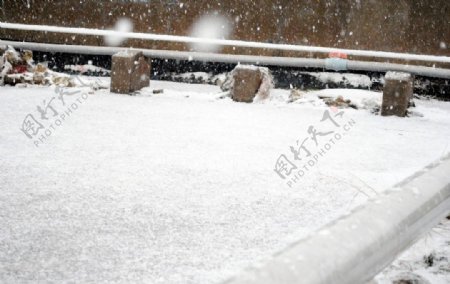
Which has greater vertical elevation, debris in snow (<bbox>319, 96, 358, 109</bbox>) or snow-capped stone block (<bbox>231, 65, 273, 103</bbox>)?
snow-capped stone block (<bbox>231, 65, 273, 103</bbox>)

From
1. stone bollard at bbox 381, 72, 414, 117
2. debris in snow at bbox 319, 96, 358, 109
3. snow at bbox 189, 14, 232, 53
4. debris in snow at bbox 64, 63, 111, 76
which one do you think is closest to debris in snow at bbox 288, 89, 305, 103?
debris in snow at bbox 319, 96, 358, 109

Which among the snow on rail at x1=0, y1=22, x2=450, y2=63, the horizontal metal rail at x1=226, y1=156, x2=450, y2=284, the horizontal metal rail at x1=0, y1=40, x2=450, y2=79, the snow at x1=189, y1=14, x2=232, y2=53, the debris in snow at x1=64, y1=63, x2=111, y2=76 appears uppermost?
the snow at x1=189, y1=14, x2=232, y2=53

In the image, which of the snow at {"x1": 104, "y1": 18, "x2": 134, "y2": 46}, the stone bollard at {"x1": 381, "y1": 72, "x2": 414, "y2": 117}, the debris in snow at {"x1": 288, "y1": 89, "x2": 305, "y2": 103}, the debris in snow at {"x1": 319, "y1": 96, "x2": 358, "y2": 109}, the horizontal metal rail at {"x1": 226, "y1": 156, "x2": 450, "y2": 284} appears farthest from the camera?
the snow at {"x1": 104, "y1": 18, "x2": 134, "y2": 46}

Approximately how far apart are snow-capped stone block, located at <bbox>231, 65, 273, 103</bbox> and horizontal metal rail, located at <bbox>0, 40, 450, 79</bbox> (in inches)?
44.8

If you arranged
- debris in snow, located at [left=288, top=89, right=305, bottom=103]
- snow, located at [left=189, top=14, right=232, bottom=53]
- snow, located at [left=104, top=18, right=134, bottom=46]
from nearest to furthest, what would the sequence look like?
debris in snow, located at [left=288, top=89, right=305, bottom=103] → snow, located at [left=189, top=14, right=232, bottom=53] → snow, located at [left=104, top=18, right=134, bottom=46]

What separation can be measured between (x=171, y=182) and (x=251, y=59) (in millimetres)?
5919

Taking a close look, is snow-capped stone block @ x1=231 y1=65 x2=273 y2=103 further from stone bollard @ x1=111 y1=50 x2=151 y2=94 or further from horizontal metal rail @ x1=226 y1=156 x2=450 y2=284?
horizontal metal rail @ x1=226 y1=156 x2=450 y2=284

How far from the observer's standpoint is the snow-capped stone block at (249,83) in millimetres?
8147

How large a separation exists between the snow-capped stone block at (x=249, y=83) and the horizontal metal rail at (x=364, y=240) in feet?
21.8

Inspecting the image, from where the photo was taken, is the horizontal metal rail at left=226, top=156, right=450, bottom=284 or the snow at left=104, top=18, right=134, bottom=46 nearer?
the horizontal metal rail at left=226, top=156, right=450, bottom=284

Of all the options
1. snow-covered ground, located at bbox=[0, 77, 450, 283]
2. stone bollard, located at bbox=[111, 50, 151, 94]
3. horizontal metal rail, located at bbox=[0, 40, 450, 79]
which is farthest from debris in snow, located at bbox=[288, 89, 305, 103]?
stone bollard, located at bbox=[111, 50, 151, 94]

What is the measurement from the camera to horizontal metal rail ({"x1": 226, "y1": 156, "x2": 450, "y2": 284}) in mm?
927

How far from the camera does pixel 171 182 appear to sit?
3.94 meters

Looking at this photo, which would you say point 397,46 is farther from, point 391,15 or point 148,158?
point 148,158
